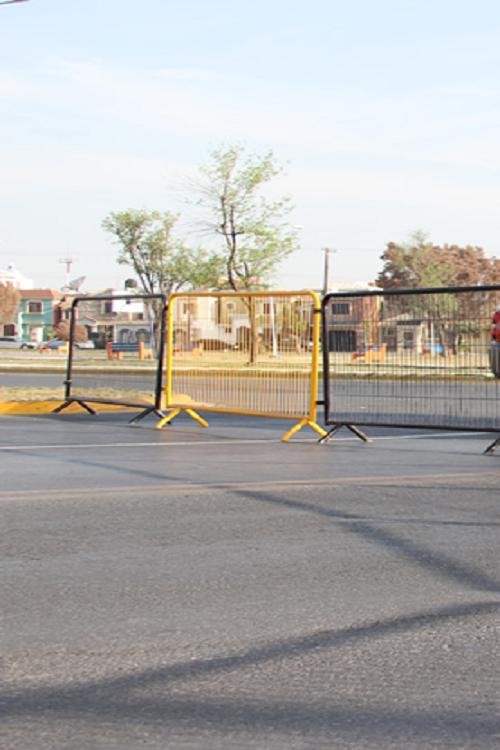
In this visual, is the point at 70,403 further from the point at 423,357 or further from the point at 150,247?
the point at 150,247

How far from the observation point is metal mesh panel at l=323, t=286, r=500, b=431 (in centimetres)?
1154

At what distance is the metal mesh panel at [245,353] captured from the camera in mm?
13016

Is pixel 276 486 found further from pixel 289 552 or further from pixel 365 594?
pixel 365 594

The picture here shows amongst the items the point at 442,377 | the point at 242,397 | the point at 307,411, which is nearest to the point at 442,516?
the point at 442,377

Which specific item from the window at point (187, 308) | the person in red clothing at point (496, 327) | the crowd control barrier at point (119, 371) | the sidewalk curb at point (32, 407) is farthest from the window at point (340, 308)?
the sidewalk curb at point (32, 407)

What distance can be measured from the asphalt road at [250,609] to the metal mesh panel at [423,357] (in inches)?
99.9

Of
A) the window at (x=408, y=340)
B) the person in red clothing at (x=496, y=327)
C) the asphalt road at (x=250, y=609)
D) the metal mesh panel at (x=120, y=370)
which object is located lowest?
the asphalt road at (x=250, y=609)

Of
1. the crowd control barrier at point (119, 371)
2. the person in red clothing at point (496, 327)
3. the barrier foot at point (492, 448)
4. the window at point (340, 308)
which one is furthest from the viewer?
the crowd control barrier at point (119, 371)

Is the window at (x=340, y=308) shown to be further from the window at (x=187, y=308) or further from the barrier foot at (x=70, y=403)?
the barrier foot at (x=70, y=403)

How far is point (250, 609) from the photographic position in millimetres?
4648

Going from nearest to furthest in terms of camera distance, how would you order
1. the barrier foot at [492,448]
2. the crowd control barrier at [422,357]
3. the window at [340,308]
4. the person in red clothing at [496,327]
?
the barrier foot at [492,448] < the person in red clothing at [496,327] < the crowd control barrier at [422,357] < the window at [340,308]

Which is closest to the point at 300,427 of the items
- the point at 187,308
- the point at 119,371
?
the point at 187,308

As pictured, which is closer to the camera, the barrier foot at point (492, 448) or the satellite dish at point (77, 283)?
the barrier foot at point (492, 448)

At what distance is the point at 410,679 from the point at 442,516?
3.43m
